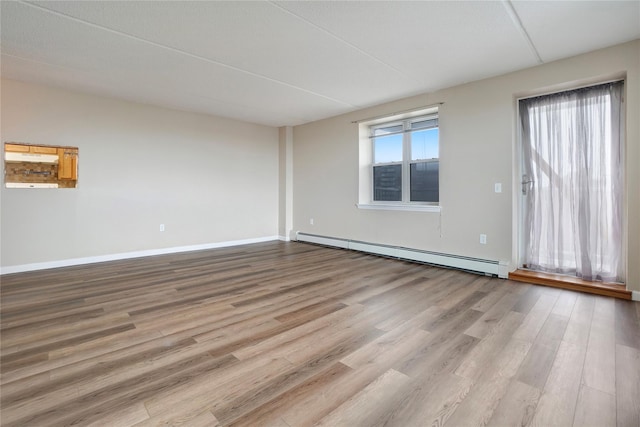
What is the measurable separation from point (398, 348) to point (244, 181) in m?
4.89

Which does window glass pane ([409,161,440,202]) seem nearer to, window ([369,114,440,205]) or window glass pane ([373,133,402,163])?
window ([369,114,440,205])

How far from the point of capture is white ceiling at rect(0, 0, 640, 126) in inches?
93.4

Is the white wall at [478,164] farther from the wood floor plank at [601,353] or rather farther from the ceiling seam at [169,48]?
the ceiling seam at [169,48]

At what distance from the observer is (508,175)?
363cm

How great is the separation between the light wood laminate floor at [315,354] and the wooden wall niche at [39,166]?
4.64ft

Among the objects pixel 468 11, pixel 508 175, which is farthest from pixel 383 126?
pixel 468 11

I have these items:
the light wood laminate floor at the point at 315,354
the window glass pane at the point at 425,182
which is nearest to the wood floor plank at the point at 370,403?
the light wood laminate floor at the point at 315,354

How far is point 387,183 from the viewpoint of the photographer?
5195 millimetres

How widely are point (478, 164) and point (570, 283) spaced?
5.43ft

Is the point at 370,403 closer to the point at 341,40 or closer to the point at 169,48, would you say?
the point at 341,40

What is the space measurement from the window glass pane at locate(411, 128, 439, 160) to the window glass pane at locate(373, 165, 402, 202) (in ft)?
1.23

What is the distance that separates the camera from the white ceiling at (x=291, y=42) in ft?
7.79

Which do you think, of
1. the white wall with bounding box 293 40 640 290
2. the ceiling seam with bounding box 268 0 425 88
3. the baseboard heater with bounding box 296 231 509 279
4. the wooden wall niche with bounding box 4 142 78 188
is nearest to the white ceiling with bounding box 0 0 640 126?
the ceiling seam with bounding box 268 0 425 88

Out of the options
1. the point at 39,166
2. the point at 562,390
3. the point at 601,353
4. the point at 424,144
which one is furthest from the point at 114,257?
the point at 601,353
